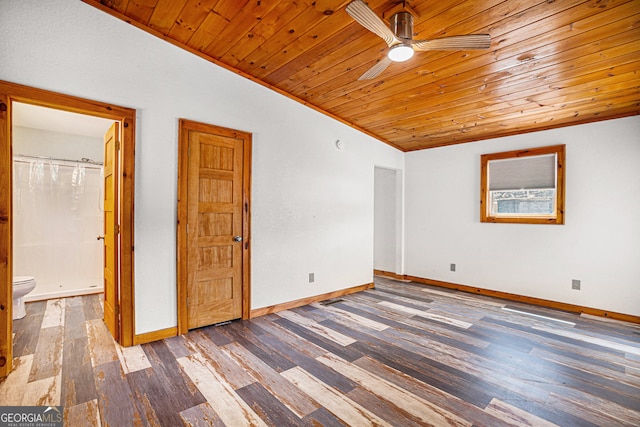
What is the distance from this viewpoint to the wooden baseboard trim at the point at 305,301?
11.9 feet

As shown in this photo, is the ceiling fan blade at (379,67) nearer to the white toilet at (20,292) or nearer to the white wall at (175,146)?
the white wall at (175,146)

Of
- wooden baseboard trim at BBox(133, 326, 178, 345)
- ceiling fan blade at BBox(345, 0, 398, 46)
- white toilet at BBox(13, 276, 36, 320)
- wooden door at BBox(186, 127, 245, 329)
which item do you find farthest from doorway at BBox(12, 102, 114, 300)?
ceiling fan blade at BBox(345, 0, 398, 46)

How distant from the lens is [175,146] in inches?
118

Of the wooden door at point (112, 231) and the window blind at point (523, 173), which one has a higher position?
the window blind at point (523, 173)

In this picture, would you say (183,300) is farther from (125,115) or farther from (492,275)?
(492,275)

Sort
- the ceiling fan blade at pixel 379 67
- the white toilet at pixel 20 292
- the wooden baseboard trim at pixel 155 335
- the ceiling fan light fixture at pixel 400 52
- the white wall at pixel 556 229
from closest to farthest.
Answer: the ceiling fan light fixture at pixel 400 52, the ceiling fan blade at pixel 379 67, the wooden baseboard trim at pixel 155 335, the white toilet at pixel 20 292, the white wall at pixel 556 229

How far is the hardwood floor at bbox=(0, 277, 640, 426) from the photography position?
188cm

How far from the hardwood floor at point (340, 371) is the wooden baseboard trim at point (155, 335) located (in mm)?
76

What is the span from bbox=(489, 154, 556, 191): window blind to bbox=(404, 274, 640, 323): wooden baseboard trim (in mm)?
1538

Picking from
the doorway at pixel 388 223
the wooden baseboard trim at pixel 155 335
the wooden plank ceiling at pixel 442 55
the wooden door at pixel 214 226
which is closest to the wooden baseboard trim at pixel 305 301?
the wooden door at pixel 214 226

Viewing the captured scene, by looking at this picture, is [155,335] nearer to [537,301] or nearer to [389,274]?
[389,274]

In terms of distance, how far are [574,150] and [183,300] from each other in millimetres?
4951

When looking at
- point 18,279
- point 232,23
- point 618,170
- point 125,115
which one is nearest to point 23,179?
point 18,279

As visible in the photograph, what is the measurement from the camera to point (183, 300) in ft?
9.98
